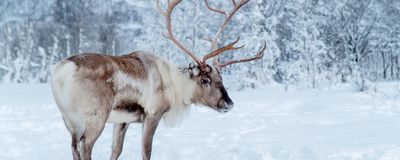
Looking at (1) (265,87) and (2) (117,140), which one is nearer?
(2) (117,140)

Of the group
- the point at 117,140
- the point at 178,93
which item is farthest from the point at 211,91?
the point at 117,140

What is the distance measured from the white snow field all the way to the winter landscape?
0.05 feet

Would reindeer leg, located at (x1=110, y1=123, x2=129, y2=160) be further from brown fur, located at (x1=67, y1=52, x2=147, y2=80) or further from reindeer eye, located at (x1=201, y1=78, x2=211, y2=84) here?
reindeer eye, located at (x1=201, y1=78, x2=211, y2=84)

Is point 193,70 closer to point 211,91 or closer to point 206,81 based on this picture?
point 206,81

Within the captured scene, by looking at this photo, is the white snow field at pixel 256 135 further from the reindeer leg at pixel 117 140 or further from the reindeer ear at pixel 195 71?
the reindeer ear at pixel 195 71

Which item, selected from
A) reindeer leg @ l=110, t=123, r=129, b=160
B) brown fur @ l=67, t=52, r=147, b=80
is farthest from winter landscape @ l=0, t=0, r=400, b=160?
brown fur @ l=67, t=52, r=147, b=80

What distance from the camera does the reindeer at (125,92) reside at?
13.4ft

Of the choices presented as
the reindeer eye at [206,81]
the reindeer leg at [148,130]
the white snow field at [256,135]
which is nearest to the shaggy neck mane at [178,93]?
the reindeer eye at [206,81]

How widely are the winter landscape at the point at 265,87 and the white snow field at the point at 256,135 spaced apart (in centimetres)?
2

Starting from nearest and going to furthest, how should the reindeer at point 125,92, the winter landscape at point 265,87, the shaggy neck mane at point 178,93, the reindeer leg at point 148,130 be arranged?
the reindeer at point 125,92 → the reindeer leg at point 148,130 → the shaggy neck mane at point 178,93 → the winter landscape at point 265,87

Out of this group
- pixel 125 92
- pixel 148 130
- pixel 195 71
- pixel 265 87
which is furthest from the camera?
pixel 265 87

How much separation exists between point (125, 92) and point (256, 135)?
318 centimetres

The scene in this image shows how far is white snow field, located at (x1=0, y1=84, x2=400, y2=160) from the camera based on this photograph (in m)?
5.61

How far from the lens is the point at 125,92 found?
448cm
